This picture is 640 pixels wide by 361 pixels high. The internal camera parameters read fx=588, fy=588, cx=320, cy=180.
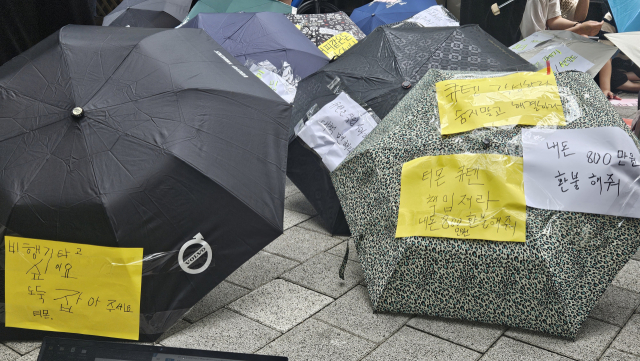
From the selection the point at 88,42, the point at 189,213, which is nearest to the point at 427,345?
the point at 189,213

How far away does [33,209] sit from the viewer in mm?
2223

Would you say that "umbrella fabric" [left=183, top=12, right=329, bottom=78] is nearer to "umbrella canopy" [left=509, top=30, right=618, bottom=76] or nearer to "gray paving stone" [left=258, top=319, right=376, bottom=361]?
"umbrella canopy" [left=509, top=30, right=618, bottom=76]

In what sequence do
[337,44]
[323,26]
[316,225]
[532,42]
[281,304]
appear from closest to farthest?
1. [281,304]
2. [316,225]
3. [532,42]
4. [337,44]
5. [323,26]

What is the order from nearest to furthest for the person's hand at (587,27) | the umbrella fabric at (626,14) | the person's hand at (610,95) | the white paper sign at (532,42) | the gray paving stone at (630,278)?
the gray paving stone at (630,278), the umbrella fabric at (626,14), the white paper sign at (532,42), the person's hand at (587,27), the person's hand at (610,95)

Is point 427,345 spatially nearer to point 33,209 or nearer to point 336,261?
point 336,261


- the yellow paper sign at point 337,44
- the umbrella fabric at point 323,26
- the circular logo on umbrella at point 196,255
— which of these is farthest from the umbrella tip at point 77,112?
the umbrella fabric at point 323,26

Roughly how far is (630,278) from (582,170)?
815 mm

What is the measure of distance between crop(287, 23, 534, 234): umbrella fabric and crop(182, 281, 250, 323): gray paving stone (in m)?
0.79

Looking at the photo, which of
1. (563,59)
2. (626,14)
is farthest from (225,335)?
(626,14)

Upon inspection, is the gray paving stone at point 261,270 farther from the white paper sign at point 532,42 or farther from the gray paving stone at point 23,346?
the white paper sign at point 532,42

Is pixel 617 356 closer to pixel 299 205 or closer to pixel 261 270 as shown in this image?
pixel 261 270

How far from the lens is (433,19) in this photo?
16.7 ft

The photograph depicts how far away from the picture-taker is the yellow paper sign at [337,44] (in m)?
4.80

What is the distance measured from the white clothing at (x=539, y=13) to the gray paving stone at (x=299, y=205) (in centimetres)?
285
